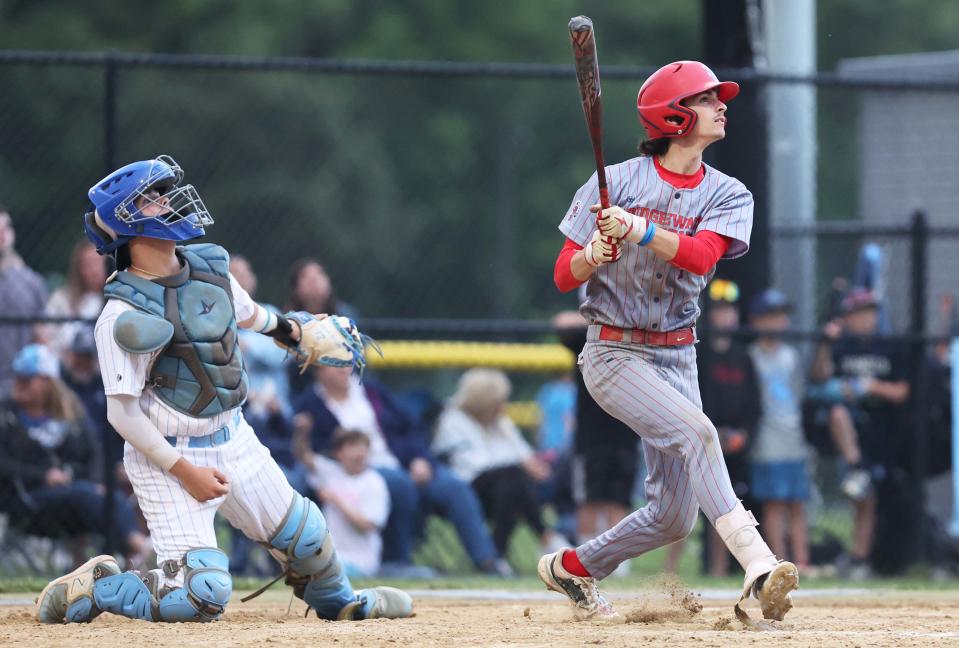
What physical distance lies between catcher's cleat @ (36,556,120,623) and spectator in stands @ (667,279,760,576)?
13.8 feet

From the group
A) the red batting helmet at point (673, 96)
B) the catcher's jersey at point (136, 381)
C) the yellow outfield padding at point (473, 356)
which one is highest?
the red batting helmet at point (673, 96)

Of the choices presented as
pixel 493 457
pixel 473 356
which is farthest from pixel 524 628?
pixel 473 356

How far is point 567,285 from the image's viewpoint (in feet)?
17.6

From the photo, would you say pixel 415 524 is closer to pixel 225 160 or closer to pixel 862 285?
pixel 862 285

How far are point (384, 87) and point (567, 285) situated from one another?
13.4 m

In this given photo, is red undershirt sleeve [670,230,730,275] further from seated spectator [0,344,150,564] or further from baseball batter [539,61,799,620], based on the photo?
seated spectator [0,344,150,564]

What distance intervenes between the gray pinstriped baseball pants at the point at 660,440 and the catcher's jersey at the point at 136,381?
131 centimetres

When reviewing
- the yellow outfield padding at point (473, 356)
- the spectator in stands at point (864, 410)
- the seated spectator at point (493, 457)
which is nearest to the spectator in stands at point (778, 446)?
the spectator in stands at point (864, 410)

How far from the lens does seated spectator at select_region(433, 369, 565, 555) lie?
31.6ft

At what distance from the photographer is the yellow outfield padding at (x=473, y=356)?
1231 cm

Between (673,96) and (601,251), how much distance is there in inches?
26.8

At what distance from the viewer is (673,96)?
5.47m

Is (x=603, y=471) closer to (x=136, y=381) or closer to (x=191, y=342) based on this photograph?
(x=191, y=342)

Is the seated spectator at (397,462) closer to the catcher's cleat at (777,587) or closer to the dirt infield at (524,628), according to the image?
the dirt infield at (524,628)
